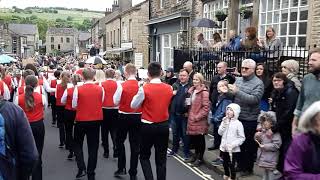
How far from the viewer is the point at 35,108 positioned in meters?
6.65

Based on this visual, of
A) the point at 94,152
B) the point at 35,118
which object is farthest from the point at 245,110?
the point at 35,118

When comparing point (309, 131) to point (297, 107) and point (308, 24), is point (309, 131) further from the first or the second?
point (308, 24)

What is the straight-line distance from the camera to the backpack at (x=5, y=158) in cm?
356

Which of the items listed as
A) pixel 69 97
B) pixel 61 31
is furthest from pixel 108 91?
pixel 61 31

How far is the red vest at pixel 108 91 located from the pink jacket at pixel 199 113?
1.82 metres

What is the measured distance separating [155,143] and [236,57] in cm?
503

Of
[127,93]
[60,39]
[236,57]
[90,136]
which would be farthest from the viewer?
[60,39]

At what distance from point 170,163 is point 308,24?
194 inches

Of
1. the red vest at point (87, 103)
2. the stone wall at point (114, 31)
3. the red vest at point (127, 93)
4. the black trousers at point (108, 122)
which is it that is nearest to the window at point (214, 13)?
the black trousers at point (108, 122)

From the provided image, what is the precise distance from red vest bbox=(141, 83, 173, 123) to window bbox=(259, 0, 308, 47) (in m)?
5.44

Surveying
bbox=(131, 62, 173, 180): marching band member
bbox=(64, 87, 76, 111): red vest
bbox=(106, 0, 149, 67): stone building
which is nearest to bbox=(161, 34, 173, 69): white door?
bbox=(106, 0, 149, 67): stone building

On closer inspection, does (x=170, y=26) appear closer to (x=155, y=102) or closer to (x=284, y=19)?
(x=284, y=19)

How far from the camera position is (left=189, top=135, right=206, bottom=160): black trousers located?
8312 millimetres

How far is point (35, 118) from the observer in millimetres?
6621
